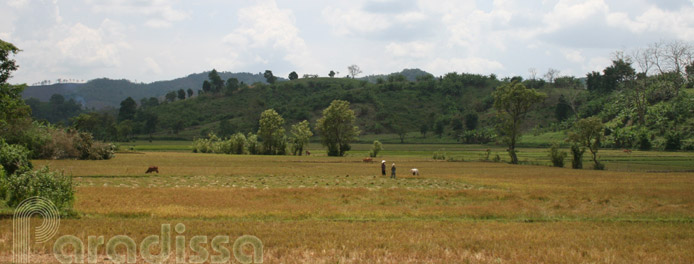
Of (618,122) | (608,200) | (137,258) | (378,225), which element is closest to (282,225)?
(378,225)

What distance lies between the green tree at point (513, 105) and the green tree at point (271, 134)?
45957 millimetres

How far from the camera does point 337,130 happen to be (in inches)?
3957

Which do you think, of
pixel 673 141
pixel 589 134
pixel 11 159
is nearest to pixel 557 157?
pixel 589 134

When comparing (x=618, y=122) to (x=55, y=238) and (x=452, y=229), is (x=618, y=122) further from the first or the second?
(x=55, y=238)

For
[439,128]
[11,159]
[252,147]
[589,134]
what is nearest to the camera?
[11,159]

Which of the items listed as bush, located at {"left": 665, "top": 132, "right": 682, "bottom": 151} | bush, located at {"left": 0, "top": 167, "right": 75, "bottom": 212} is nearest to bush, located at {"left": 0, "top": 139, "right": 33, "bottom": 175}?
bush, located at {"left": 0, "top": 167, "right": 75, "bottom": 212}

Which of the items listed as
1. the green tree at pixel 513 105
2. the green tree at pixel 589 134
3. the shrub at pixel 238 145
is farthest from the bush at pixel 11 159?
the shrub at pixel 238 145

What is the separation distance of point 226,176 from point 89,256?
3032 cm

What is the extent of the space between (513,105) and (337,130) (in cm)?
3640

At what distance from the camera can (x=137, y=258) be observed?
13594 millimetres

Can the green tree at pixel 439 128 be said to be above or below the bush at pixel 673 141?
above

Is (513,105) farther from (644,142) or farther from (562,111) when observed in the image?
(562,111)

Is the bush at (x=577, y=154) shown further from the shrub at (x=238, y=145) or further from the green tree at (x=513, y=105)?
the shrub at (x=238, y=145)

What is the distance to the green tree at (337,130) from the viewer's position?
10006cm
